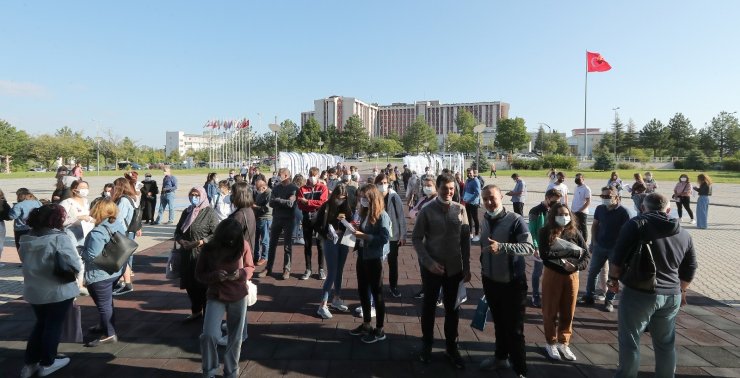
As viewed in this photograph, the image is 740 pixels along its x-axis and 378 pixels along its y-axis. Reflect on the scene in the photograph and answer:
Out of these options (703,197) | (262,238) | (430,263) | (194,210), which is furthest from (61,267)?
(703,197)

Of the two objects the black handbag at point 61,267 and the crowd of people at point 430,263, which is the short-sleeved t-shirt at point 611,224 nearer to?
the crowd of people at point 430,263

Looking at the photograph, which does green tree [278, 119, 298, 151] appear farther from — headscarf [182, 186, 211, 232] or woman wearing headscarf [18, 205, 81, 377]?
woman wearing headscarf [18, 205, 81, 377]

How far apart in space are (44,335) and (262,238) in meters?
4.23

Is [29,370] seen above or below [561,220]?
below

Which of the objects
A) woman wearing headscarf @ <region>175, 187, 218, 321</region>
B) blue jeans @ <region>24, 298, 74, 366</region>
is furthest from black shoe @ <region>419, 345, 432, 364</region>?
blue jeans @ <region>24, 298, 74, 366</region>

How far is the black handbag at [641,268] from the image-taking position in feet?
10.2

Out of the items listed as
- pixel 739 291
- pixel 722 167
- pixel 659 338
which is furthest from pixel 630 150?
pixel 659 338

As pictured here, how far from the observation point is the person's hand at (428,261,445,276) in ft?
12.1

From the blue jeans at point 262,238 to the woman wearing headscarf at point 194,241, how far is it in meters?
2.52

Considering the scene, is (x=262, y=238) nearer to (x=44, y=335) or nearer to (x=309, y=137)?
(x=44, y=335)

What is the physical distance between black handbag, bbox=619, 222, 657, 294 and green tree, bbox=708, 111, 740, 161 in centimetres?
8562

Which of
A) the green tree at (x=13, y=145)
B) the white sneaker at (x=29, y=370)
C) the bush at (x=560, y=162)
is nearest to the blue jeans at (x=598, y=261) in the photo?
the white sneaker at (x=29, y=370)

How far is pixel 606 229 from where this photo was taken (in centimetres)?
521

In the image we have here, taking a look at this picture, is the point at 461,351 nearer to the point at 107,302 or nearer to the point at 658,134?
the point at 107,302
